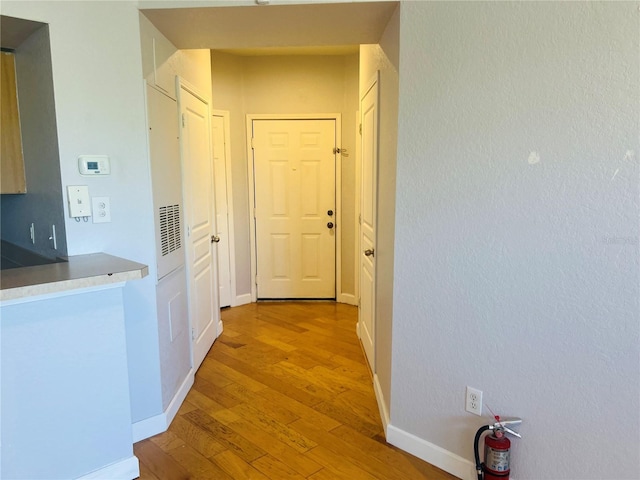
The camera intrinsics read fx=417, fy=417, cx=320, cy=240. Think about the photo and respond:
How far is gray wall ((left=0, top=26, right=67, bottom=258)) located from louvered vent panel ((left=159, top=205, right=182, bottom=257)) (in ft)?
1.61

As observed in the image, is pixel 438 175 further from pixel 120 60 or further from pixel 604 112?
pixel 120 60

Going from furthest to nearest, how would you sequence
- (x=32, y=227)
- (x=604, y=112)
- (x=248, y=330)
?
(x=248, y=330), (x=32, y=227), (x=604, y=112)

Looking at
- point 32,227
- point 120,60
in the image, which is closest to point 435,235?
point 120,60

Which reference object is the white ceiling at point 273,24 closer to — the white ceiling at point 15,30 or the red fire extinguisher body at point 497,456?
the white ceiling at point 15,30

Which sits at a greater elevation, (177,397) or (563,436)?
Result: (563,436)

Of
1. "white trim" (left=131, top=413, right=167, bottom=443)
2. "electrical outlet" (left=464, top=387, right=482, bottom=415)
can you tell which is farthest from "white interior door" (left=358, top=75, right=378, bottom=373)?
"white trim" (left=131, top=413, right=167, bottom=443)

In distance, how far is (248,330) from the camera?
3.89m

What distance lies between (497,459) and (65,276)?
1874 millimetres

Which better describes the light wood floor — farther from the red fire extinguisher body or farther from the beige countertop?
the beige countertop

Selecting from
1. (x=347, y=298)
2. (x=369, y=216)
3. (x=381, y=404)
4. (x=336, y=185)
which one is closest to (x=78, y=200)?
(x=369, y=216)

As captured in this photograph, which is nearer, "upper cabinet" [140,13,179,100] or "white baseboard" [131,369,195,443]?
"upper cabinet" [140,13,179,100]

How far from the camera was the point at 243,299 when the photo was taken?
15.5 ft

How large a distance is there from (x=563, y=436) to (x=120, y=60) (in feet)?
8.39

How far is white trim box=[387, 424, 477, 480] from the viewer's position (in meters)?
1.93
